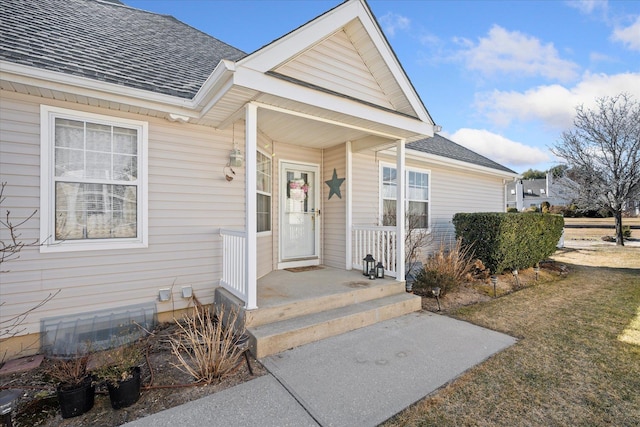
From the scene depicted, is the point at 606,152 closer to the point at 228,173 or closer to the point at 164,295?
the point at 228,173

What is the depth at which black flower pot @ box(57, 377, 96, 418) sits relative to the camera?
2305mm

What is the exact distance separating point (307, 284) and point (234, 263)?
1306mm

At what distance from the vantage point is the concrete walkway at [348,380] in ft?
7.58

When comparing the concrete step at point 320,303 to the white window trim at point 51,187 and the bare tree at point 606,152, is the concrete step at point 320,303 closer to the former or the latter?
the white window trim at point 51,187

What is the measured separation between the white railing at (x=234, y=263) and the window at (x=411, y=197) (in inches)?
160

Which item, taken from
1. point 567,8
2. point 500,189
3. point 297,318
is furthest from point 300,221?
point 567,8

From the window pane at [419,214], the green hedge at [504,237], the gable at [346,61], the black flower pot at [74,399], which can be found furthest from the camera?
the window pane at [419,214]

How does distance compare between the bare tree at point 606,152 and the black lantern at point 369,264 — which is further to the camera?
the bare tree at point 606,152

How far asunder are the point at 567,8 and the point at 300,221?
9.28 m

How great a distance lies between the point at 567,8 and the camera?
7852 millimetres

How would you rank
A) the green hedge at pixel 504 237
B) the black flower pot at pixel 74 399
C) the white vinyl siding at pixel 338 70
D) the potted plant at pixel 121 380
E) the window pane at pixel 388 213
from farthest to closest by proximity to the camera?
the window pane at pixel 388 213 < the green hedge at pixel 504 237 < the white vinyl siding at pixel 338 70 < the potted plant at pixel 121 380 < the black flower pot at pixel 74 399

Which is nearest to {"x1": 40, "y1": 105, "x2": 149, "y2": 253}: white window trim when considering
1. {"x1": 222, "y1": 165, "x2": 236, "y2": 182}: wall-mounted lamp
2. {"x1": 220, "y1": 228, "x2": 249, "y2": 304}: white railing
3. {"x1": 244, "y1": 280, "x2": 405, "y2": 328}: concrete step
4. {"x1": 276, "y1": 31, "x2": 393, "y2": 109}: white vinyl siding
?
{"x1": 220, "y1": 228, "x2": 249, "y2": 304}: white railing

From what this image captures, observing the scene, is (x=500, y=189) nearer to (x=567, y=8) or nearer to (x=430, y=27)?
(x=567, y=8)

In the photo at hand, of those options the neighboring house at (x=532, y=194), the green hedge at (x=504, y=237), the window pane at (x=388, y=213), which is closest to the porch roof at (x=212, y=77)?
the window pane at (x=388, y=213)
